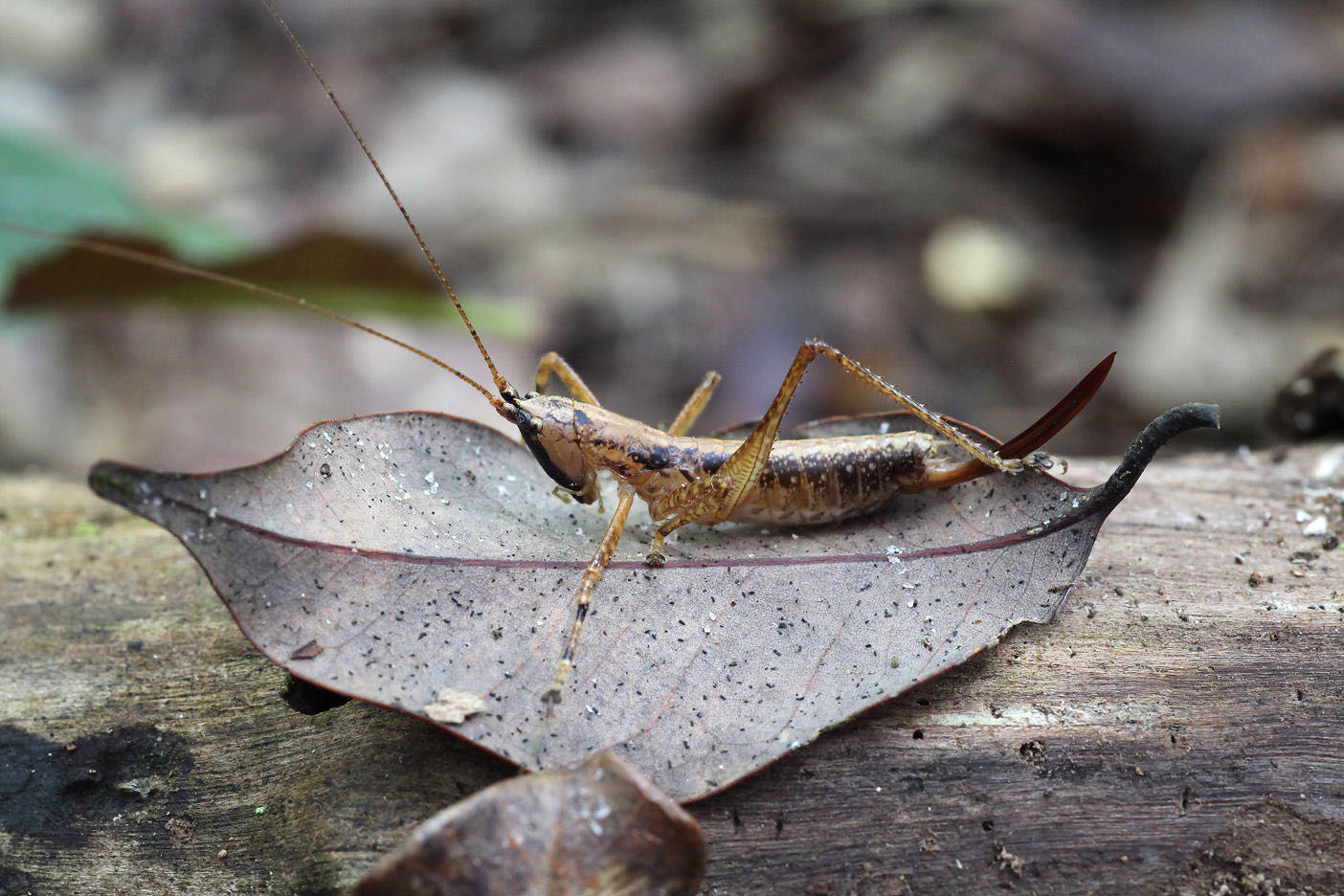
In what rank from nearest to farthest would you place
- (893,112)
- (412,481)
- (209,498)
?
(209,498), (412,481), (893,112)

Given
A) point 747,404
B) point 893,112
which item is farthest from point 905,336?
point 893,112

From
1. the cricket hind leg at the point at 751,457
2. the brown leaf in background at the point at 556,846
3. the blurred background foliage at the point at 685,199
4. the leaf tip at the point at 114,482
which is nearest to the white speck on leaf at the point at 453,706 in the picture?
the brown leaf in background at the point at 556,846

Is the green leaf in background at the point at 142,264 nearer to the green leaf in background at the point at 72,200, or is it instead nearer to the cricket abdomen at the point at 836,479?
the green leaf in background at the point at 72,200

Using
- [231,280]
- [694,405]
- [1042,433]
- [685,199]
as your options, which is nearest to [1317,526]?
[1042,433]

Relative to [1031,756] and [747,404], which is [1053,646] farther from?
[747,404]

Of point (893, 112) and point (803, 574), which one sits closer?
point (803, 574)
